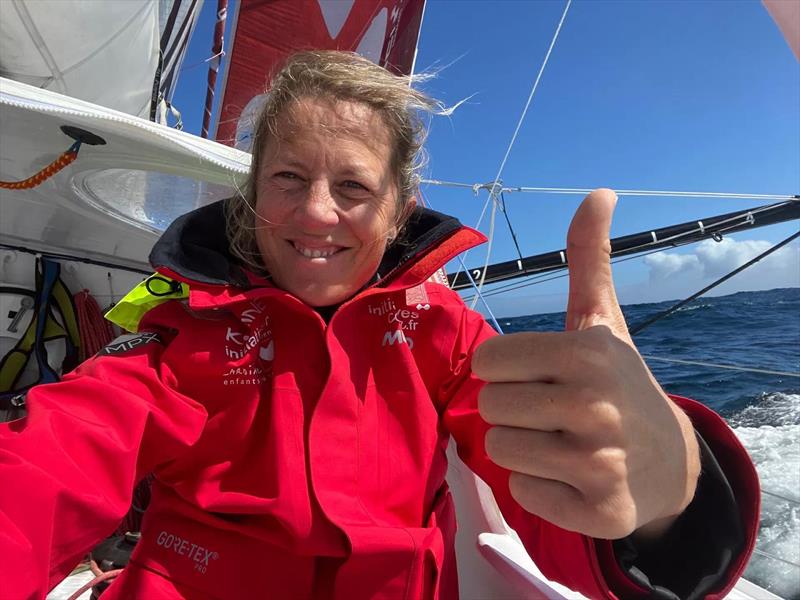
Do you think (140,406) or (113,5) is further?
(113,5)

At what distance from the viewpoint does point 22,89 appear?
1.28m

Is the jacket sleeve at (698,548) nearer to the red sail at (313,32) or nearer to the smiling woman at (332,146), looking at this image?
the smiling woman at (332,146)

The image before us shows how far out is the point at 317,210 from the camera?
922 millimetres

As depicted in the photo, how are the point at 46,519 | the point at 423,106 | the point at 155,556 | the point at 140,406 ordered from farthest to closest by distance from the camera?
the point at 423,106, the point at 155,556, the point at 140,406, the point at 46,519

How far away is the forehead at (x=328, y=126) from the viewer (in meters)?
0.94

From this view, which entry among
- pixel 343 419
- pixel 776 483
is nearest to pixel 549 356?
pixel 343 419

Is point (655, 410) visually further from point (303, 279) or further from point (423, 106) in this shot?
point (423, 106)

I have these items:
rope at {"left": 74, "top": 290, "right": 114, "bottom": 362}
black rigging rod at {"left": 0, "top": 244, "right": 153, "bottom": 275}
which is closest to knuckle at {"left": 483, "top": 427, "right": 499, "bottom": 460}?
rope at {"left": 74, "top": 290, "right": 114, "bottom": 362}

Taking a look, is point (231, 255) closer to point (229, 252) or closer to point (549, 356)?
point (229, 252)

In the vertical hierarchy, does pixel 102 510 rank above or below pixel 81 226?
below

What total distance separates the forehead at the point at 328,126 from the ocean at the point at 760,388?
1.22m

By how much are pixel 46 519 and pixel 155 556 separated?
0.31 meters

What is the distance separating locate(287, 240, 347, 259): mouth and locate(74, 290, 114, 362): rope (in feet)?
5.59

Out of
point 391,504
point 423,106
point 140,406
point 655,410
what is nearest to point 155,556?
point 140,406
